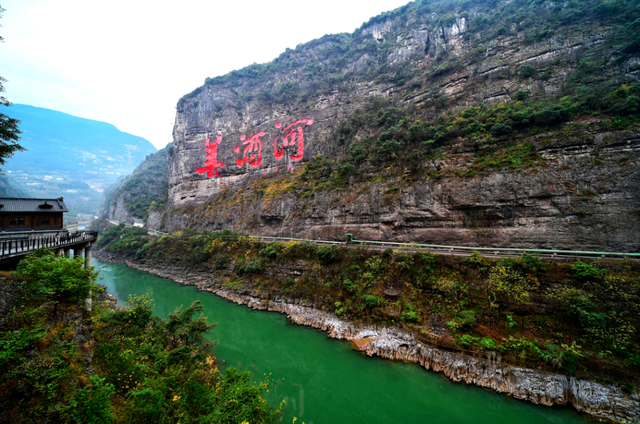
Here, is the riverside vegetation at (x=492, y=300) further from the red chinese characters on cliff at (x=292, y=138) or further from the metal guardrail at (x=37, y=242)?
the red chinese characters on cliff at (x=292, y=138)

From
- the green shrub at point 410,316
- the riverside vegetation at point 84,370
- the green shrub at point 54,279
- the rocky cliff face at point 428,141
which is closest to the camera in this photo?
the riverside vegetation at point 84,370

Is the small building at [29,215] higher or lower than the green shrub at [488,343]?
higher

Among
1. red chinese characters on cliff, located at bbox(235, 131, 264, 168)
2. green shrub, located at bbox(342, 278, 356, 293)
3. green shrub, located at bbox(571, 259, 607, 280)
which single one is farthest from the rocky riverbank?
red chinese characters on cliff, located at bbox(235, 131, 264, 168)

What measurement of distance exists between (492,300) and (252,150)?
3124cm

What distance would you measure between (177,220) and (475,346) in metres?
37.2

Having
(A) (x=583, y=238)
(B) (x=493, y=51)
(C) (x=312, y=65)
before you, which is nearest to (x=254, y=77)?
(C) (x=312, y=65)

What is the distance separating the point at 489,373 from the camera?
8703mm

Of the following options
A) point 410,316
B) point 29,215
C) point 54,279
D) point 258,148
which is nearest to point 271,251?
point 410,316

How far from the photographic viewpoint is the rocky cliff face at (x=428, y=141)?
476 inches

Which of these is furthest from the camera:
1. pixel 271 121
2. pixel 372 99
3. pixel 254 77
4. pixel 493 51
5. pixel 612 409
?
pixel 254 77

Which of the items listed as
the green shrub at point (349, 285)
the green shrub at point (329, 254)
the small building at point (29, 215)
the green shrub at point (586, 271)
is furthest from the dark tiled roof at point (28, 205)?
the green shrub at point (586, 271)

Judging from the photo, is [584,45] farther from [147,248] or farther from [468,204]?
[147,248]

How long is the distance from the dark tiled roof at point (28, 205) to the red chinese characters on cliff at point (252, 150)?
2040cm

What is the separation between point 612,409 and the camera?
23.3 feet
